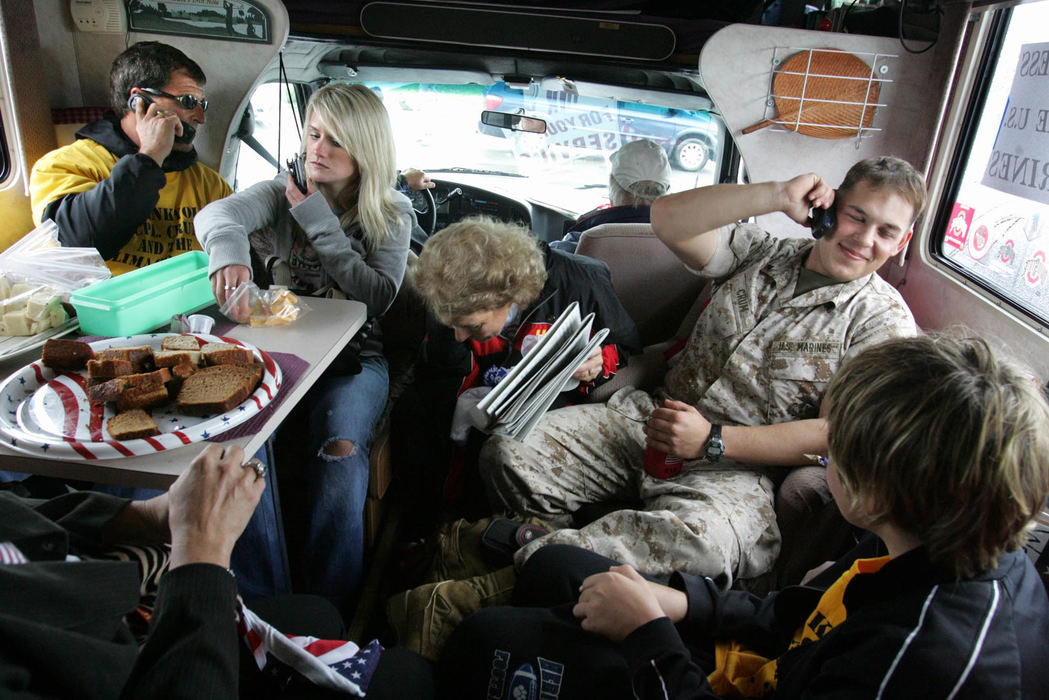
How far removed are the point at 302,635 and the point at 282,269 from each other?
1.44 metres

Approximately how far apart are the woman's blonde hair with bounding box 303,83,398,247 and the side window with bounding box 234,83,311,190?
122 cm

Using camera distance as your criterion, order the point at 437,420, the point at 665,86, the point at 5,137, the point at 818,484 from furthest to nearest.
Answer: the point at 665,86 → the point at 5,137 → the point at 437,420 → the point at 818,484

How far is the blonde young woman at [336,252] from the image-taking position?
6.39 ft

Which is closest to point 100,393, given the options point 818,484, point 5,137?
point 818,484

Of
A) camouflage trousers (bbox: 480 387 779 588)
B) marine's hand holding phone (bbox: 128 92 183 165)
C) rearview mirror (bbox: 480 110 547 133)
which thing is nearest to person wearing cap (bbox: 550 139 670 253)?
rearview mirror (bbox: 480 110 547 133)

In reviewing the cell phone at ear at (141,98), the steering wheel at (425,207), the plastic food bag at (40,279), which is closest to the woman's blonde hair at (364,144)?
the cell phone at ear at (141,98)

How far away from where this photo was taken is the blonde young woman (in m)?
1.95

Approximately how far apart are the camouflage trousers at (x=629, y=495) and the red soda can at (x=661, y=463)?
1.0 inches

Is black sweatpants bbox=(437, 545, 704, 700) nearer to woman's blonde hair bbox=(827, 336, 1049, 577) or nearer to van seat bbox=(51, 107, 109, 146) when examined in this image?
woman's blonde hair bbox=(827, 336, 1049, 577)

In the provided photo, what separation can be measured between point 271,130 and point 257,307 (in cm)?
205

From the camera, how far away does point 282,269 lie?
2340mm

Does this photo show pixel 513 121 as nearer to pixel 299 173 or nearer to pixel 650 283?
pixel 650 283

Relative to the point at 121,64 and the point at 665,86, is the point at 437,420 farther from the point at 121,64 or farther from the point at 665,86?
the point at 665,86

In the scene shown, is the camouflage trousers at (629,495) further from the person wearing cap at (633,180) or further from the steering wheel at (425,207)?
the steering wheel at (425,207)
